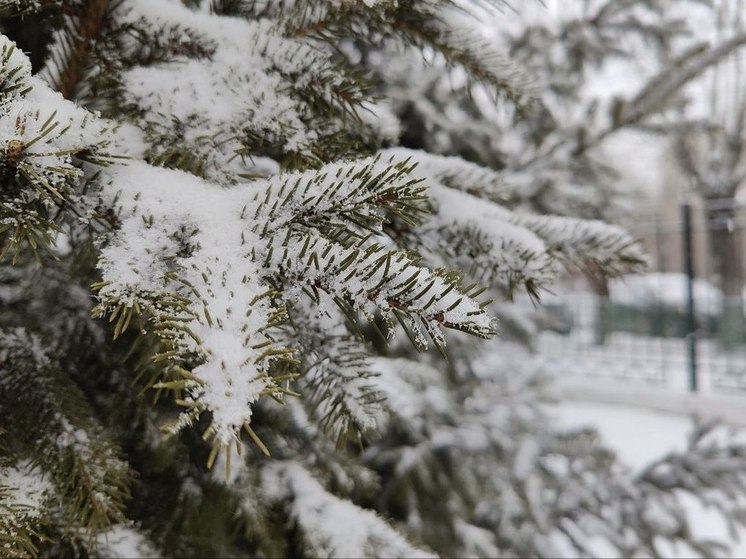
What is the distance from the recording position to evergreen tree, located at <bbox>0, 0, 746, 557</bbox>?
0.41m

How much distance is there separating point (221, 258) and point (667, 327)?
7.25 metres

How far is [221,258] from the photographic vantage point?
0.43 metres

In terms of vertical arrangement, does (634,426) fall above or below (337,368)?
below

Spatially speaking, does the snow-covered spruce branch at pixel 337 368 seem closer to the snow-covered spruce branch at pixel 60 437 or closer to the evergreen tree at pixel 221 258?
the evergreen tree at pixel 221 258

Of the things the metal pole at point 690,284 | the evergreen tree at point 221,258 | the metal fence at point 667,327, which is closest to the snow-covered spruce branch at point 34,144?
the evergreen tree at point 221,258

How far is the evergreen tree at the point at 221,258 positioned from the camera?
1.35 feet

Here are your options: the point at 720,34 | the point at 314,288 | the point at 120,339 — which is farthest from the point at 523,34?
the point at 720,34

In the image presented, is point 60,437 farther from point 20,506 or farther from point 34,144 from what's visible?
point 34,144

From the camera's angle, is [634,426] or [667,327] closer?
[634,426]

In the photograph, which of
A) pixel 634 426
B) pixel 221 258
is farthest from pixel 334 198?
pixel 634 426

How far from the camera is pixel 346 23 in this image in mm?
708

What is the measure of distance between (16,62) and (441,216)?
45cm

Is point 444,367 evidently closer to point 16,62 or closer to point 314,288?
point 314,288

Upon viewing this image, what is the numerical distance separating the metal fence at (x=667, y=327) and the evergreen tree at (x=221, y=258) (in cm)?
464
